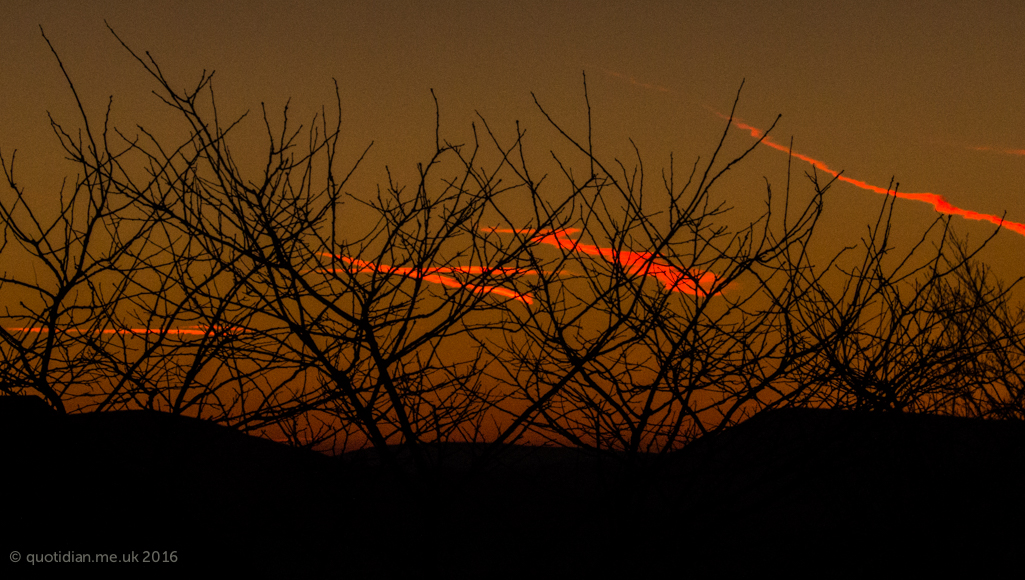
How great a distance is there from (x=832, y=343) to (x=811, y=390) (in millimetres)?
426

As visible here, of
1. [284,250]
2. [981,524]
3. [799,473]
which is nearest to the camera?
[799,473]

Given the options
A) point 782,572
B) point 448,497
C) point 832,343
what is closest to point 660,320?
point 832,343

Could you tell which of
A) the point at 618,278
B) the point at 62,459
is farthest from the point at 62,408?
the point at 618,278

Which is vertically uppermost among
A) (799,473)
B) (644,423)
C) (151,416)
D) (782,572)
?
(151,416)

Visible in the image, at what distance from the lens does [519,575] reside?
400 centimetres

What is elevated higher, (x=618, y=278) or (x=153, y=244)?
(x=153, y=244)

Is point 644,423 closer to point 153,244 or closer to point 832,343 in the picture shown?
point 832,343

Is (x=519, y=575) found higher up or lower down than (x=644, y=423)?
lower down

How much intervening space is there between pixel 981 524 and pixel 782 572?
3147 mm

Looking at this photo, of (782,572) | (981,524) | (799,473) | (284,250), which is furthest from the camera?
(981,524)

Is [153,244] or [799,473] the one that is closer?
[799,473]

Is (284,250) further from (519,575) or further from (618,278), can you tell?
(519,575)

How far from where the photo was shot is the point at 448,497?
3.80m

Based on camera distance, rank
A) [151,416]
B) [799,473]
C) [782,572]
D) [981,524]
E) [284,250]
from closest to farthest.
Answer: [799,473] → [284,250] → [151,416] → [782,572] → [981,524]
